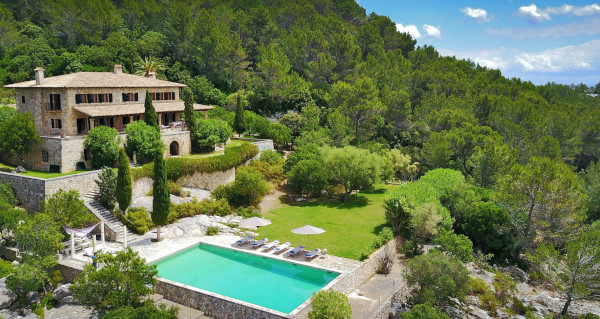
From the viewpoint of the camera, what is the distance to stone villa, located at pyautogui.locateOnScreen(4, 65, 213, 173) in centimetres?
3194

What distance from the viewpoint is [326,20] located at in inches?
3479

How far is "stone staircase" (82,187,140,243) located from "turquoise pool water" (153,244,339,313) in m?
4.26

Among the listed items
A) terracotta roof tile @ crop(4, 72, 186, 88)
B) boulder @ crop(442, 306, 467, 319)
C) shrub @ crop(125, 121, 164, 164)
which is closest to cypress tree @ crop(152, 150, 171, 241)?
shrub @ crop(125, 121, 164, 164)

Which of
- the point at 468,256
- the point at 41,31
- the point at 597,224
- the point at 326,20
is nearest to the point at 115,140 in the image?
the point at 468,256

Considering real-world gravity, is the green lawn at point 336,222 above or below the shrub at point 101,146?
below

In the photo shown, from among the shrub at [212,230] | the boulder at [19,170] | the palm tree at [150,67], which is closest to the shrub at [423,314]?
the shrub at [212,230]

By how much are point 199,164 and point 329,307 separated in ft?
68.8

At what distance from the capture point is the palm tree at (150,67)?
175ft

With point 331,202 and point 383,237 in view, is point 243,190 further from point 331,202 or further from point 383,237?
point 383,237

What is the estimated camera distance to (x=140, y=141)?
34031 mm

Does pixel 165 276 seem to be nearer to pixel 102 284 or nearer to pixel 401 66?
pixel 102 284

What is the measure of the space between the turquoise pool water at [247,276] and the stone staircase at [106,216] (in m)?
A: 4.26

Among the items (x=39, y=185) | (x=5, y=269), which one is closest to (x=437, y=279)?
(x=5, y=269)

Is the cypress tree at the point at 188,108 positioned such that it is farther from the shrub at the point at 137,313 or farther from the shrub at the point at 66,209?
the shrub at the point at 137,313
